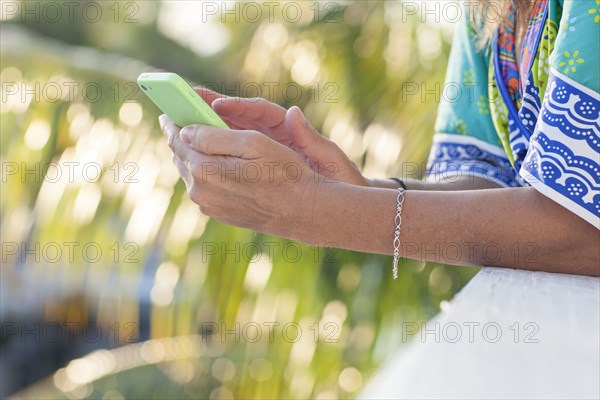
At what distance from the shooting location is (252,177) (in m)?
0.82

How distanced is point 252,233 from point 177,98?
1995 millimetres

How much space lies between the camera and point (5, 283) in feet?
27.9

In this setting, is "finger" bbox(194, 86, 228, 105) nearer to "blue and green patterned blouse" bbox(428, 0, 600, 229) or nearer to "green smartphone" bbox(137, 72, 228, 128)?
"green smartphone" bbox(137, 72, 228, 128)

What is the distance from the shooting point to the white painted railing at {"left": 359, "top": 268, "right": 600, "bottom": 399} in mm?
422

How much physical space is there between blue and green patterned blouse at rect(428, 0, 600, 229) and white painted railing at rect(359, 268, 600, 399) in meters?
0.16

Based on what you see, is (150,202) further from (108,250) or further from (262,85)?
(262,85)

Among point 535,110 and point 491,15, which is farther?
point 491,15

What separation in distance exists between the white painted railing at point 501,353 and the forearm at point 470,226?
0.14 metres

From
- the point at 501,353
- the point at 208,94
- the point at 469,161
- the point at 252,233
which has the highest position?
the point at 501,353

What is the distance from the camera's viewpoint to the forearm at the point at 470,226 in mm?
740

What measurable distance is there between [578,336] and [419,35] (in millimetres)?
2297

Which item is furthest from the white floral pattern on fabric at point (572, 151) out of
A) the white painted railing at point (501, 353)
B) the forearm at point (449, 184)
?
the forearm at point (449, 184)

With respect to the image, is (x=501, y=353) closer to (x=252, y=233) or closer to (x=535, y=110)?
Answer: (x=535, y=110)

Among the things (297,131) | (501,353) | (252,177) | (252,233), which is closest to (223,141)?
(252,177)
